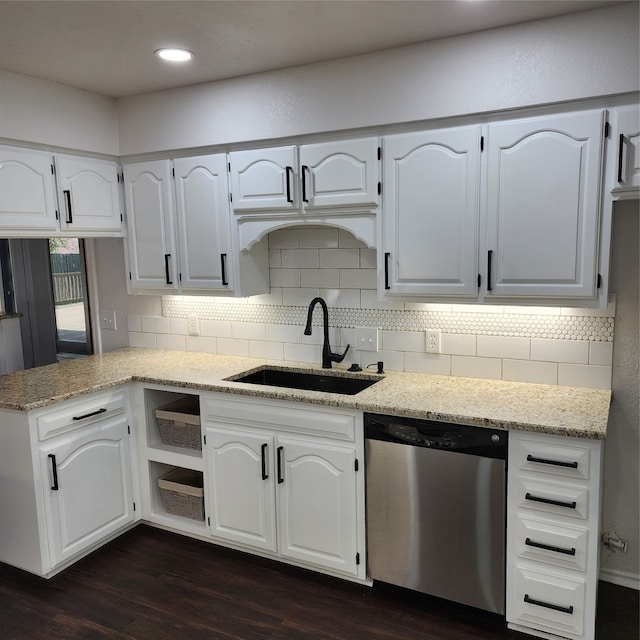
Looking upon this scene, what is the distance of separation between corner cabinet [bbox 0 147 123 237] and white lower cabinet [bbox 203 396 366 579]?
3.97ft

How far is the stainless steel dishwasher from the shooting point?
212cm

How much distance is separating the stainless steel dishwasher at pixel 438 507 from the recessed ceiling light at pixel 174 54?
5.70 ft

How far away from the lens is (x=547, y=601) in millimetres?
2070

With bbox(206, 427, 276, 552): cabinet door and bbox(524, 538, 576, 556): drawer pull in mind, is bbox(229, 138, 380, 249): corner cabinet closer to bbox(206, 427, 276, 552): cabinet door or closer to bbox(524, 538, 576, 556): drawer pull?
bbox(206, 427, 276, 552): cabinet door

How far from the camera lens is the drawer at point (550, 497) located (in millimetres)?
1975

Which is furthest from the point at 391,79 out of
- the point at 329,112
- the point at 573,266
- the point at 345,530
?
the point at 345,530

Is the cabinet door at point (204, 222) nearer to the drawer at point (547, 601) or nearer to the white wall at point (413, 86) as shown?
the white wall at point (413, 86)

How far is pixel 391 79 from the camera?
93.2 inches

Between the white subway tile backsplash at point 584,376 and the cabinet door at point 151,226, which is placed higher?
the cabinet door at point 151,226

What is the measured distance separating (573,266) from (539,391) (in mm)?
579

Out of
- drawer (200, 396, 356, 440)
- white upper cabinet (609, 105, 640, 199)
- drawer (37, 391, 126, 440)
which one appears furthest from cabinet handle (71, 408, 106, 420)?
white upper cabinet (609, 105, 640, 199)

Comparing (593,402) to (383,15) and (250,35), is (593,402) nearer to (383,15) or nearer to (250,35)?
(383,15)

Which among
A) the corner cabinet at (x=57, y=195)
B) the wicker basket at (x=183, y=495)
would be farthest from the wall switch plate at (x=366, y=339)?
the corner cabinet at (x=57, y=195)

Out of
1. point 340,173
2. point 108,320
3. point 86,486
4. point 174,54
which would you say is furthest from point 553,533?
point 108,320
